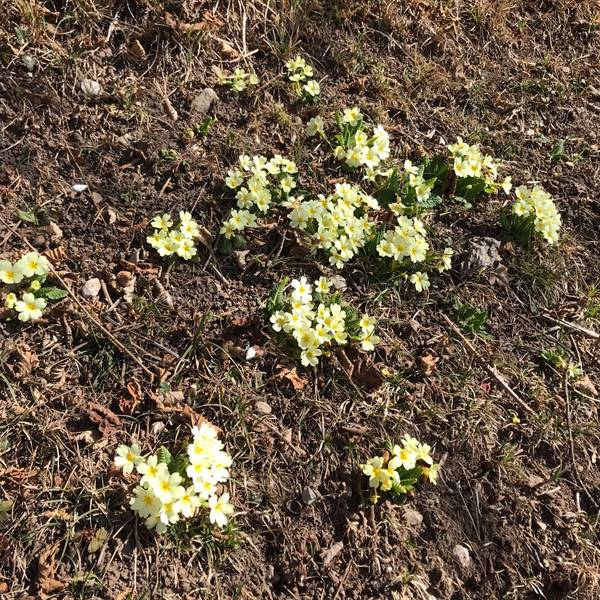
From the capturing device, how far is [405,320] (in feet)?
10.7

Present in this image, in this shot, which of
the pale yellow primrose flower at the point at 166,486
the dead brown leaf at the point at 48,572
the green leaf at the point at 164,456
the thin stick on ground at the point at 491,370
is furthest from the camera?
the thin stick on ground at the point at 491,370

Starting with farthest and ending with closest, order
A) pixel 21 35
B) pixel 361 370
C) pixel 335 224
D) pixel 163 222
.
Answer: pixel 21 35 < pixel 335 224 < pixel 163 222 < pixel 361 370

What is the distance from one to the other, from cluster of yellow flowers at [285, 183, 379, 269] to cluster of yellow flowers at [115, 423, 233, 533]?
3.88 feet

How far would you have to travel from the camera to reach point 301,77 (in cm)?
379

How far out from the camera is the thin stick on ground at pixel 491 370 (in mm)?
3147

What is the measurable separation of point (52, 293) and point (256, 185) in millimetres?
1183

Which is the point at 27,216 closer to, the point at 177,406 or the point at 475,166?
the point at 177,406

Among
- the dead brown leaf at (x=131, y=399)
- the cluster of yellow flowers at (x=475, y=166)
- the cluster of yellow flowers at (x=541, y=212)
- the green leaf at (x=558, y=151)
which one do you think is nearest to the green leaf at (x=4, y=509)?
the dead brown leaf at (x=131, y=399)

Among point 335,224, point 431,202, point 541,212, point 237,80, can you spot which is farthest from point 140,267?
point 541,212

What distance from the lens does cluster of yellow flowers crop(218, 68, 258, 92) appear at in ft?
12.0

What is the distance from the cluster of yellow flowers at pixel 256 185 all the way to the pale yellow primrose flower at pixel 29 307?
3.17 feet

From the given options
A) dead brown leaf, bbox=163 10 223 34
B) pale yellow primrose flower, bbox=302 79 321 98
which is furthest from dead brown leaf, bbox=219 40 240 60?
pale yellow primrose flower, bbox=302 79 321 98

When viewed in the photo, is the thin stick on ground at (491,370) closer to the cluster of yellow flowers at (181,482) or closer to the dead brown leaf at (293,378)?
the dead brown leaf at (293,378)

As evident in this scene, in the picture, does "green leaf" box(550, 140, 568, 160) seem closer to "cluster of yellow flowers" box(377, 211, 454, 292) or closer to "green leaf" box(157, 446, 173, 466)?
"cluster of yellow flowers" box(377, 211, 454, 292)
